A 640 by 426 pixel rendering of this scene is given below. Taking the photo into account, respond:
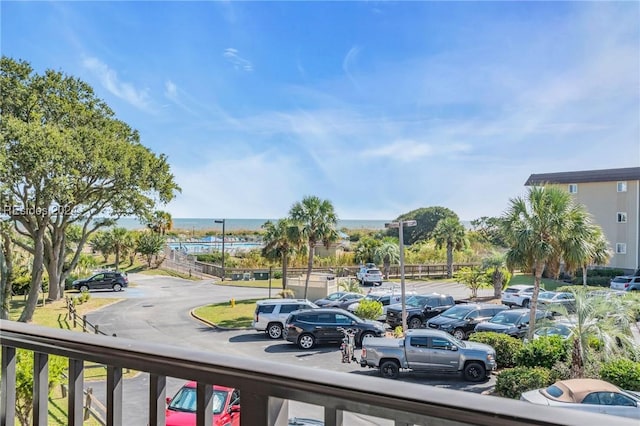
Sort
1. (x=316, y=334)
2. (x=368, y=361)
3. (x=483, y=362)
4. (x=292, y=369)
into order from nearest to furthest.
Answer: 1. (x=292, y=369)
2. (x=483, y=362)
3. (x=368, y=361)
4. (x=316, y=334)

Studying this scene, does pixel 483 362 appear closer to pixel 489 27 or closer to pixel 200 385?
pixel 489 27

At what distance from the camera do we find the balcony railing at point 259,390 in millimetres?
373

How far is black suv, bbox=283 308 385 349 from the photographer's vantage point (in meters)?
5.28

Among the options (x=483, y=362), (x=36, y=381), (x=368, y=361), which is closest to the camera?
(x=36, y=381)

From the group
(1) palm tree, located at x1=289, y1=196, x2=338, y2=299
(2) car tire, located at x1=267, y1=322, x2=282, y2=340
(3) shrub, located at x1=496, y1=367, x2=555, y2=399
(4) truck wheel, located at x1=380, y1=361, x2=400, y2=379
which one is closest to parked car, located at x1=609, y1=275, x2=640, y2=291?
(3) shrub, located at x1=496, y1=367, x2=555, y2=399

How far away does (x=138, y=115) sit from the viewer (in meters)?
3.53

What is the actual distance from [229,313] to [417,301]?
2606 millimetres

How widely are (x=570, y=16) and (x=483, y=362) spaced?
255 cm

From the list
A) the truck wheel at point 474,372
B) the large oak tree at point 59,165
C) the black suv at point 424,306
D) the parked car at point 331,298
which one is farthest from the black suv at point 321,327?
the large oak tree at point 59,165

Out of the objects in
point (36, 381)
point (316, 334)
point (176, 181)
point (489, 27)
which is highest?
point (489, 27)

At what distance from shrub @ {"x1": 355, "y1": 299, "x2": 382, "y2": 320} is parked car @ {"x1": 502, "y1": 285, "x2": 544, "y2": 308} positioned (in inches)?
68.9

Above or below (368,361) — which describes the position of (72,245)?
above

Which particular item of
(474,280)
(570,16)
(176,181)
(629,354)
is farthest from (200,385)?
(176,181)

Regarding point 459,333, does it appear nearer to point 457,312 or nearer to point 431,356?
point 457,312
